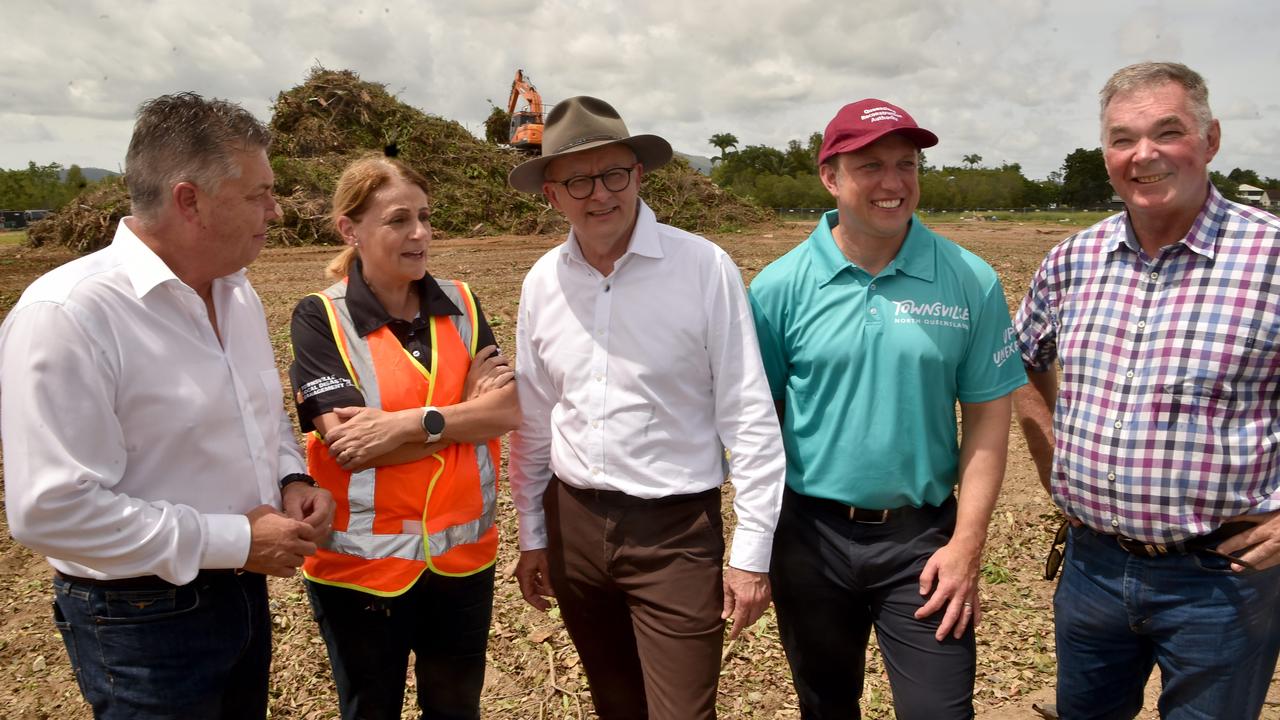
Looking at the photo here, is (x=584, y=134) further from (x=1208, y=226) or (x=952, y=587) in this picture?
(x=1208, y=226)

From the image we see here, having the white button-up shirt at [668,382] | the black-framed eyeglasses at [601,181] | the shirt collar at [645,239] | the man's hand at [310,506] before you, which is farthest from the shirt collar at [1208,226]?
the man's hand at [310,506]

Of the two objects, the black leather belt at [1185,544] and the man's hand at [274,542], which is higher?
the man's hand at [274,542]

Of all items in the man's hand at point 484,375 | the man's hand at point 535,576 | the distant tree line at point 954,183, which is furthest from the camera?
the distant tree line at point 954,183

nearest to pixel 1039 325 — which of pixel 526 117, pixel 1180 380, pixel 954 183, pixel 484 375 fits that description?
pixel 1180 380

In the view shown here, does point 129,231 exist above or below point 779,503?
above

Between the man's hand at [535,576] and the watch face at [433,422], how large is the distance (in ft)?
1.91

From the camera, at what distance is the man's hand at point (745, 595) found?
98.7 inches

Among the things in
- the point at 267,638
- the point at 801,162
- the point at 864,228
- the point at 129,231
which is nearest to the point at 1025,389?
the point at 864,228

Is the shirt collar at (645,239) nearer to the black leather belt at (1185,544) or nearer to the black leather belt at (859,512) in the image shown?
the black leather belt at (859,512)

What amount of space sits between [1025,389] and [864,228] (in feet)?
3.00

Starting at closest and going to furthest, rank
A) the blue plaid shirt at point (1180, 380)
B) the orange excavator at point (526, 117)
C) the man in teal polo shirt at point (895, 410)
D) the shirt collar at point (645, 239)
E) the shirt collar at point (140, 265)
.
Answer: the shirt collar at point (140, 265), the blue plaid shirt at point (1180, 380), the man in teal polo shirt at point (895, 410), the shirt collar at point (645, 239), the orange excavator at point (526, 117)

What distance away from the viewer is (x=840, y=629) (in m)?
2.68

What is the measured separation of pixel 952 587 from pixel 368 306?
189 cm

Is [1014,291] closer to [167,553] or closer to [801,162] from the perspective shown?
[167,553]
